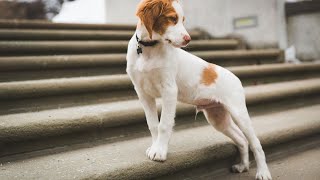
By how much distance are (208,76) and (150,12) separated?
1.90ft

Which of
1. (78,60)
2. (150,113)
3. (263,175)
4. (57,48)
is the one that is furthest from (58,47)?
(263,175)

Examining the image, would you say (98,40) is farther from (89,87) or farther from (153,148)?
(153,148)

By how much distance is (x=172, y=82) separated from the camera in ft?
5.97

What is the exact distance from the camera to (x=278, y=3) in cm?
456

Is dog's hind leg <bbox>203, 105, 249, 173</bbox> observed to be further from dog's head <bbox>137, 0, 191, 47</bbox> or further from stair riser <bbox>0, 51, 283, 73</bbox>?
stair riser <bbox>0, 51, 283, 73</bbox>

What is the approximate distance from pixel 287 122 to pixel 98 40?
7.21 ft

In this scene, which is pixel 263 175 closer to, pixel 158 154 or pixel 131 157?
pixel 158 154

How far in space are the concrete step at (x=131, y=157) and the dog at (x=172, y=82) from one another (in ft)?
0.31

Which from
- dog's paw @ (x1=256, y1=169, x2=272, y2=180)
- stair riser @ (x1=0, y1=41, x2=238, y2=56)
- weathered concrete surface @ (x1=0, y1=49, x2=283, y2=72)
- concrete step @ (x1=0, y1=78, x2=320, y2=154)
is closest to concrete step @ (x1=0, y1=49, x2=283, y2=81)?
weathered concrete surface @ (x1=0, y1=49, x2=283, y2=72)

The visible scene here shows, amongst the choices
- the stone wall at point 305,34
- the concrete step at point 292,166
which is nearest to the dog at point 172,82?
the concrete step at point 292,166

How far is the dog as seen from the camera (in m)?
1.63

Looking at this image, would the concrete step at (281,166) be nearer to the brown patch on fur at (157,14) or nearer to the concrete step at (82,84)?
the brown patch on fur at (157,14)

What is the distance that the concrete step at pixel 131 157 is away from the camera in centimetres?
170

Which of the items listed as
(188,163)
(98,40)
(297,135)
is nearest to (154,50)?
(188,163)
